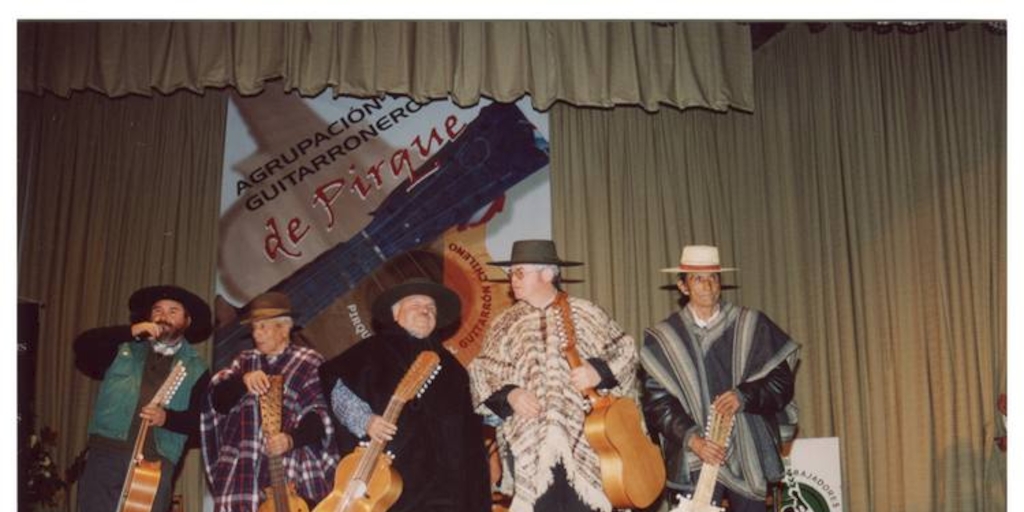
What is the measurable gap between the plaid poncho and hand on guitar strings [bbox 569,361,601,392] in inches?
45.4

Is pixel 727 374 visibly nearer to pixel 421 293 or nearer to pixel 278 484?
pixel 421 293

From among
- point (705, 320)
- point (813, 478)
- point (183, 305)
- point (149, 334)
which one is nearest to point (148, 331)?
point (149, 334)

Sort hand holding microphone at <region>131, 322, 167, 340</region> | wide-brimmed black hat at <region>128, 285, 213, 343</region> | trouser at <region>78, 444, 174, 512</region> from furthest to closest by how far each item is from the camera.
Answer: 1. wide-brimmed black hat at <region>128, 285, 213, 343</region>
2. hand holding microphone at <region>131, 322, 167, 340</region>
3. trouser at <region>78, 444, 174, 512</region>

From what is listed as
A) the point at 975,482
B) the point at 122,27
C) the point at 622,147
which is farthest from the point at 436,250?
the point at 975,482

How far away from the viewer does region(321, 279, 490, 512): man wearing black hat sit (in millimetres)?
4434

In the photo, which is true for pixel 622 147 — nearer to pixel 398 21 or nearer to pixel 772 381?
pixel 398 21

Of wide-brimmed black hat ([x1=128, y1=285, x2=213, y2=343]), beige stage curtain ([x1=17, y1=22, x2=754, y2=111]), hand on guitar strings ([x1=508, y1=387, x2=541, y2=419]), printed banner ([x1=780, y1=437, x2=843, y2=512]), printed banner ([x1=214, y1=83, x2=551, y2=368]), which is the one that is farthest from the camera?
printed banner ([x1=214, y1=83, x2=551, y2=368])

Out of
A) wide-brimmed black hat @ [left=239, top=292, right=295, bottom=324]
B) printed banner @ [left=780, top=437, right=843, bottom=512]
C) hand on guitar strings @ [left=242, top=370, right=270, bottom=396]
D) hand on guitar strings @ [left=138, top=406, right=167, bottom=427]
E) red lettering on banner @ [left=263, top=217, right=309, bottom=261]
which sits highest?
red lettering on banner @ [left=263, top=217, right=309, bottom=261]

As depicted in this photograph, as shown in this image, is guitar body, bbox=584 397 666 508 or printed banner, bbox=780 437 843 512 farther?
printed banner, bbox=780 437 843 512

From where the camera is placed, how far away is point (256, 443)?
4.56 m

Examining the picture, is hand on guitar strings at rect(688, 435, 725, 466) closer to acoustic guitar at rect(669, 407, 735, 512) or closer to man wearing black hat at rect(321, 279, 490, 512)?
acoustic guitar at rect(669, 407, 735, 512)

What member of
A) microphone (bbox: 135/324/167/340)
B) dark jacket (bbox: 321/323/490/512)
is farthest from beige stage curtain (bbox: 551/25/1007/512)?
microphone (bbox: 135/324/167/340)

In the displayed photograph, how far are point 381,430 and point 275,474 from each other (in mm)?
545

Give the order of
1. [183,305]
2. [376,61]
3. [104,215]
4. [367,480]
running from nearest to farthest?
[367,480], [183,305], [376,61], [104,215]
